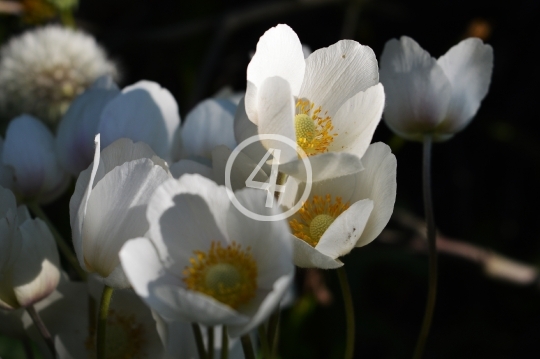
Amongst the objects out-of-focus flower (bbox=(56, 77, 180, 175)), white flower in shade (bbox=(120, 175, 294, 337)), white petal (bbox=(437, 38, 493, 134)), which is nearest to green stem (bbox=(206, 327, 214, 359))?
white flower in shade (bbox=(120, 175, 294, 337))

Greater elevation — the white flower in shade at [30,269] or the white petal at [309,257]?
the white petal at [309,257]

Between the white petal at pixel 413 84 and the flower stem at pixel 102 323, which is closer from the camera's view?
the flower stem at pixel 102 323

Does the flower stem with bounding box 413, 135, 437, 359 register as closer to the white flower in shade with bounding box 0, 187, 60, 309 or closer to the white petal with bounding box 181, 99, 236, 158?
A: the white petal with bounding box 181, 99, 236, 158

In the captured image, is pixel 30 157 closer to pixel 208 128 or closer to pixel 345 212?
pixel 208 128

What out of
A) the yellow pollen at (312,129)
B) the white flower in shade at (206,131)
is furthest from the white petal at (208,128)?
the yellow pollen at (312,129)

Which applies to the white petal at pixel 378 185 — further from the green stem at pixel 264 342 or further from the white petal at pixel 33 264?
the white petal at pixel 33 264

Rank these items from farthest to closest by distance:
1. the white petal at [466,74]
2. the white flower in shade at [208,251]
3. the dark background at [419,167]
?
1. the dark background at [419,167]
2. the white petal at [466,74]
3. the white flower in shade at [208,251]
